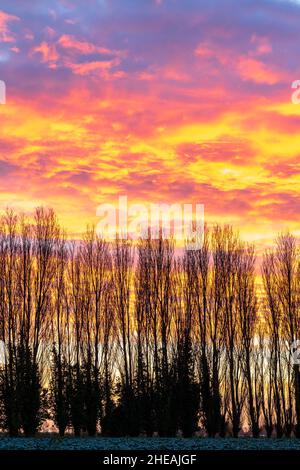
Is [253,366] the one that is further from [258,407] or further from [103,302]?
[103,302]

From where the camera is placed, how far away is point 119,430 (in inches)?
1674

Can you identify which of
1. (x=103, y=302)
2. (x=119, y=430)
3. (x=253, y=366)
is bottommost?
(x=119, y=430)

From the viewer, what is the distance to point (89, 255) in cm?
4728

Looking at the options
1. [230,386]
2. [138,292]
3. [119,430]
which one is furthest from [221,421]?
[138,292]

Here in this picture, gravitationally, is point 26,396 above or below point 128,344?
below

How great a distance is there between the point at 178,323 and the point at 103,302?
500 cm
